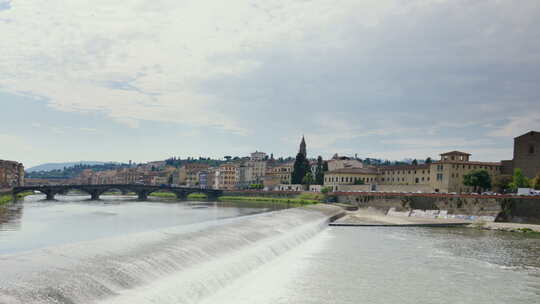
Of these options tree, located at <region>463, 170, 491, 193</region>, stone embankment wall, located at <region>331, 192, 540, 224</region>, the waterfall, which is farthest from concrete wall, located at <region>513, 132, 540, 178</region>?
the waterfall

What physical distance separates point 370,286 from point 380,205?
51.9 metres

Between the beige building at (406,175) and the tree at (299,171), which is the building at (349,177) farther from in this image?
the tree at (299,171)

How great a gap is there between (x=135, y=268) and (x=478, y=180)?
229 ft

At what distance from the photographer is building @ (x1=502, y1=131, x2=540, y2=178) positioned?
73500 millimetres

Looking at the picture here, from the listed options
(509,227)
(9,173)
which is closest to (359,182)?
(509,227)

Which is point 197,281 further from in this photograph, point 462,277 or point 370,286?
point 462,277

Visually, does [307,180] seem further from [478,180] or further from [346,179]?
[478,180]

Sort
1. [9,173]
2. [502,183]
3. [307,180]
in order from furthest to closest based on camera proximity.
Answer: [9,173] → [307,180] → [502,183]

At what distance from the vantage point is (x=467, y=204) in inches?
2233

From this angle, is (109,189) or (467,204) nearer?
(467,204)

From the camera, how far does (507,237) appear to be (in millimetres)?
38844

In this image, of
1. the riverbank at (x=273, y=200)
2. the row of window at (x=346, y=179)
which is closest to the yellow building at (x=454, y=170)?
the row of window at (x=346, y=179)

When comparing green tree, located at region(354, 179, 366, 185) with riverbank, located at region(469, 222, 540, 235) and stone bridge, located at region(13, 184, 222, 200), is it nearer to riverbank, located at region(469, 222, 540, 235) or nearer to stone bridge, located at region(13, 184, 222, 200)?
stone bridge, located at region(13, 184, 222, 200)

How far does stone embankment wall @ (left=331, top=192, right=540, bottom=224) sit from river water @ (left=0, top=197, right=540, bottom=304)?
1981 centimetres
